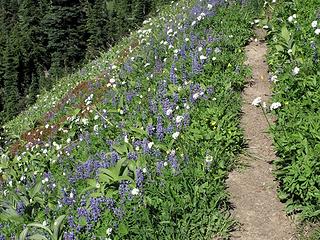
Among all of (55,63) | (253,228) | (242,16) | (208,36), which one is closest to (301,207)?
(253,228)

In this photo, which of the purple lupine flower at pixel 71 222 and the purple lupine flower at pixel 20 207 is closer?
the purple lupine flower at pixel 71 222

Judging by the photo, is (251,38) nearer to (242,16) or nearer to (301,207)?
(242,16)

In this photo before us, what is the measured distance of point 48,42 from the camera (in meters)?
75.2

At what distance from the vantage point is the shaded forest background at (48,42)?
67.6 meters

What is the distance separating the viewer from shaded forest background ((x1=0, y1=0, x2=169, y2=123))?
67.6m

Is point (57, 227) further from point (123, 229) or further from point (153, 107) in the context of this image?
point (153, 107)

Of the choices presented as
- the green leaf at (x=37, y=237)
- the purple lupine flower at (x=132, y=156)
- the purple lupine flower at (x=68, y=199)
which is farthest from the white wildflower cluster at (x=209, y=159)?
the green leaf at (x=37, y=237)

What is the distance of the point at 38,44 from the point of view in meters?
83.4

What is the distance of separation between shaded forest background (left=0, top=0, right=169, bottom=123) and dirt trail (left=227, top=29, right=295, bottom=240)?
60879 mm

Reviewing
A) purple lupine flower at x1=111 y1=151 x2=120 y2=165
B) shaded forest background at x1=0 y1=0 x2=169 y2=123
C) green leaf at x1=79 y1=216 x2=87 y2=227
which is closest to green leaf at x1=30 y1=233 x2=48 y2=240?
green leaf at x1=79 y1=216 x2=87 y2=227

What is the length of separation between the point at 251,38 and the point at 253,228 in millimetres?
6114

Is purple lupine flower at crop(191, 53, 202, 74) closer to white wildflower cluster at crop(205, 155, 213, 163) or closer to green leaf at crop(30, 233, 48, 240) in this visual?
white wildflower cluster at crop(205, 155, 213, 163)

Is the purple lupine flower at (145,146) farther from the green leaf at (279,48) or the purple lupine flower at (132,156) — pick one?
the green leaf at (279,48)

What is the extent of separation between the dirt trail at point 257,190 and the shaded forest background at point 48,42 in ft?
200
